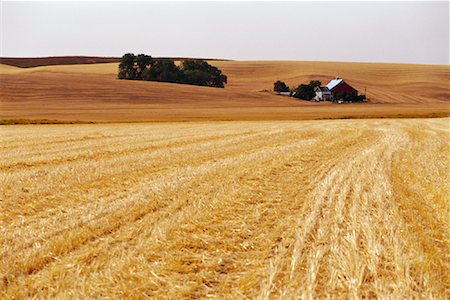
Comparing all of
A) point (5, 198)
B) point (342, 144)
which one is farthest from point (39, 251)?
point (342, 144)

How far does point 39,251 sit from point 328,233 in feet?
9.55

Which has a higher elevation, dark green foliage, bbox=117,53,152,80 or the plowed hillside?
dark green foliage, bbox=117,53,152,80

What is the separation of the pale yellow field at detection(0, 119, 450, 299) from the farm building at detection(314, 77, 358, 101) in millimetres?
66026

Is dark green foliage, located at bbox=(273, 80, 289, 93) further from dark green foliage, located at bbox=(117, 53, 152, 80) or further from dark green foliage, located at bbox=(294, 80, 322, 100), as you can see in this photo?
dark green foliage, located at bbox=(117, 53, 152, 80)

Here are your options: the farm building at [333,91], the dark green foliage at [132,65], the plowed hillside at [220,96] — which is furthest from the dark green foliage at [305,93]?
the dark green foliage at [132,65]

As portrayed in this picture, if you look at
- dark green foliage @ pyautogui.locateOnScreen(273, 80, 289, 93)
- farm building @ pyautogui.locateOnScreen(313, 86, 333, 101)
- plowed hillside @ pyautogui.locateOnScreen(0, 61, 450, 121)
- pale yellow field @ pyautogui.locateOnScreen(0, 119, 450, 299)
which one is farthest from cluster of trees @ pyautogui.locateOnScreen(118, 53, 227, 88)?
pale yellow field @ pyautogui.locateOnScreen(0, 119, 450, 299)

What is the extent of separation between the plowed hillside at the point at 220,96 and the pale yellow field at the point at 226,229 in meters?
26.1

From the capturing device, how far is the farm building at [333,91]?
2947 inches

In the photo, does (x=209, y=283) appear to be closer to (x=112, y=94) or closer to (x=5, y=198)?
(x=5, y=198)

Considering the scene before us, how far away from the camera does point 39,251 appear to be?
466 cm

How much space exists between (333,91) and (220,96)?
23.4 metres

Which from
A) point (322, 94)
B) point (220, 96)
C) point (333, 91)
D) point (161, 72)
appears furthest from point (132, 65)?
point (333, 91)

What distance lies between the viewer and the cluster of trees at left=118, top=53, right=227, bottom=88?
8288cm

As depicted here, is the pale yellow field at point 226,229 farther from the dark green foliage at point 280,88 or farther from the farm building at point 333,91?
the dark green foliage at point 280,88
